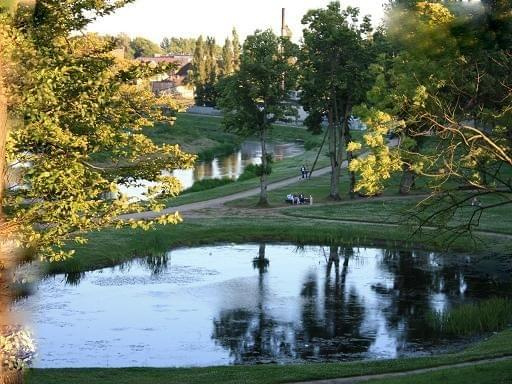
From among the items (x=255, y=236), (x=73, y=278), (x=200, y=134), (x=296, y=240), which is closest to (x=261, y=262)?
(x=296, y=240)

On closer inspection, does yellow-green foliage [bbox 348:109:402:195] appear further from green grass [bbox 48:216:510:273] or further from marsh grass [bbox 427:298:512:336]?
green grass [bbox 48:216:510:273]

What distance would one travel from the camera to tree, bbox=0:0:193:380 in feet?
46.9

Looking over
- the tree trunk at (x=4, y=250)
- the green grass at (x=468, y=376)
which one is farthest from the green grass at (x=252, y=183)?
the green grass at (x=468, y=376)

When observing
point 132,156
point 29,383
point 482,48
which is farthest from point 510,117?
point 29,383

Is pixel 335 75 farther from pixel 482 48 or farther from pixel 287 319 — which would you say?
pixel 482 48

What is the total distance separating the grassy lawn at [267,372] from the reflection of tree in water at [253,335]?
311 centimetres

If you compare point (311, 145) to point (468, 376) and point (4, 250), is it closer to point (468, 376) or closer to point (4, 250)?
point (468, 376)

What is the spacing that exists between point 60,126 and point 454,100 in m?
10.4

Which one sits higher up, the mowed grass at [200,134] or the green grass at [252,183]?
the mowed grass at [200,134]

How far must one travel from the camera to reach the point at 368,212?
47250 millimetres

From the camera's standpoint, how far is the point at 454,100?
2094cm

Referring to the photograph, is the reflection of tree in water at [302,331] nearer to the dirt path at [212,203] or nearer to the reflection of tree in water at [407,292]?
the reflection of tree in water at [407,292]

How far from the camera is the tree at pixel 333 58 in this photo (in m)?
47.2

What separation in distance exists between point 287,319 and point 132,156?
11.1 m
